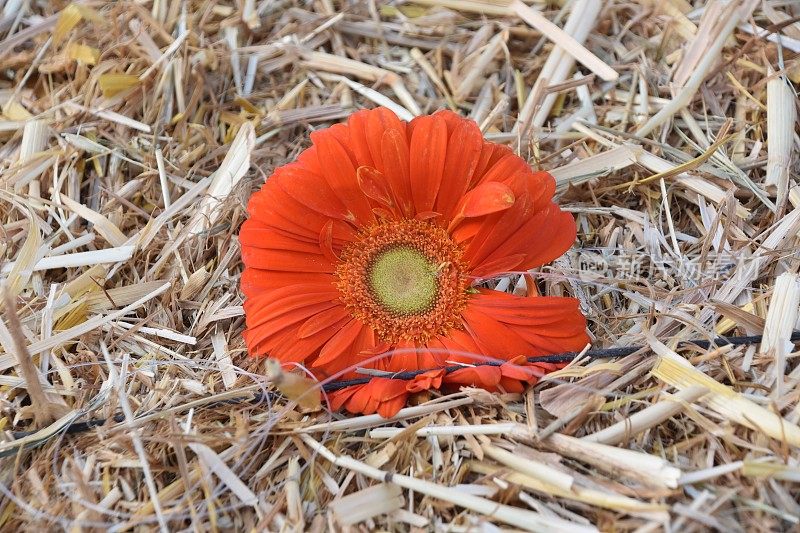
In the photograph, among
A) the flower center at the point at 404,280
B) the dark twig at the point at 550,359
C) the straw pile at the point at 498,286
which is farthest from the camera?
the flower center at the point at 404,280

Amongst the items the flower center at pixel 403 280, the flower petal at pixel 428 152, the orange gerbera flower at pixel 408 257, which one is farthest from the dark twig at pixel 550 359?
the flower petal at pixel 428 152

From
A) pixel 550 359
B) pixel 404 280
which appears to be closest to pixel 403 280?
pixel 404 280

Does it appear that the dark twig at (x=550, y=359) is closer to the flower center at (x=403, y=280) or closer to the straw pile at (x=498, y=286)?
the straw pile at (x=498, y=286)

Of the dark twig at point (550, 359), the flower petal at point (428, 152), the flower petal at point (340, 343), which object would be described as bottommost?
the dark twig at point (550, 359)

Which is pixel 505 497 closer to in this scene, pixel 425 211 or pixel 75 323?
pixel 425 211

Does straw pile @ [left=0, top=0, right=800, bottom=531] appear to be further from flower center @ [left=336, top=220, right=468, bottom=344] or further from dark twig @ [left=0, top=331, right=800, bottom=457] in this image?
flower center @ [left=336, top=220, right=468, bottom=344]

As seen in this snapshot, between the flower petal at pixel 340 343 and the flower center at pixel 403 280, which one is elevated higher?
the flower center at pixel 403 280

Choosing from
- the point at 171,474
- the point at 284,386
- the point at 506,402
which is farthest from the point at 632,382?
the point at 171,474

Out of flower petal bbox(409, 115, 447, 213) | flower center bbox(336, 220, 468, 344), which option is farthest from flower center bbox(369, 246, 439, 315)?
flower petal bbox(409, 115, 447, 213)
